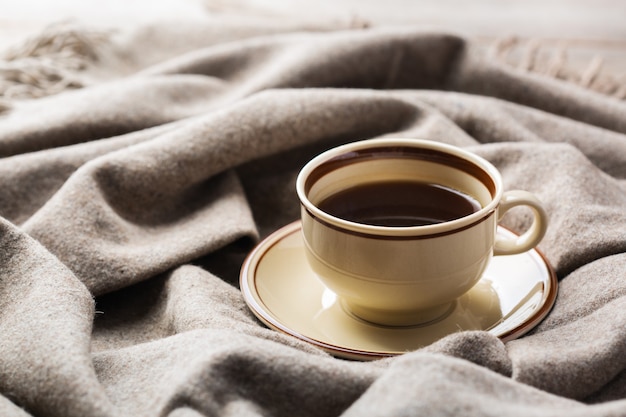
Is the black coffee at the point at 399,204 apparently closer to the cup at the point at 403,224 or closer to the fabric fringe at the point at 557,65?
the cup at the point at 403,224

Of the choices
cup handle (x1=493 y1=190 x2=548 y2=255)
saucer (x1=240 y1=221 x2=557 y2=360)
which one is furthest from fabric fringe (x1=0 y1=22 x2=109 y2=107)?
cup handle (x1=493 y1=190 x2=548 y2=255)

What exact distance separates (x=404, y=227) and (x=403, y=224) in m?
0.04

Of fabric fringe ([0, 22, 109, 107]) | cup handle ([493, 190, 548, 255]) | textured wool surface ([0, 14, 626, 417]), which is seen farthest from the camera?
fabric fringe ([0, 22, 109, 107])

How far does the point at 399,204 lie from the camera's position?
629 mm

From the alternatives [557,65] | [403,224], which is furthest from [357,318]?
[557,65]

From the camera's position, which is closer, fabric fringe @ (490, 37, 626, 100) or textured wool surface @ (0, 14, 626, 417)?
textured wool surface @ (0, 14, 626, 417)

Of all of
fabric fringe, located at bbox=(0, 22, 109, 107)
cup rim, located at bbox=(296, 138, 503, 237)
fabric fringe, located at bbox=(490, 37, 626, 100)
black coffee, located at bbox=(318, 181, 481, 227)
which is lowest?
fabric fringe, located at bbox=(0, 22, 109, 107)

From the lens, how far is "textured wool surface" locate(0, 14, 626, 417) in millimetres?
473

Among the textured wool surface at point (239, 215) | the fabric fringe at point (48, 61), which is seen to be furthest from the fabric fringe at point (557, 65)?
the fabric fringe at point (48, 61)

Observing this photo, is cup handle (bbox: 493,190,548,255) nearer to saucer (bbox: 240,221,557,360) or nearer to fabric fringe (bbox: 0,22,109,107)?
saucer (bbox: 240,221,557,360)

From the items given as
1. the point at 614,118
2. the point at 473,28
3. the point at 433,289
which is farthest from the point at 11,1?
the point at 433,289

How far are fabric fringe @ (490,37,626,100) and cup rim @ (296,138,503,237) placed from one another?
400 millimetres

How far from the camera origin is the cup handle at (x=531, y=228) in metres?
0.59

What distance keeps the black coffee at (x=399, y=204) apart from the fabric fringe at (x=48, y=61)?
484 mm
